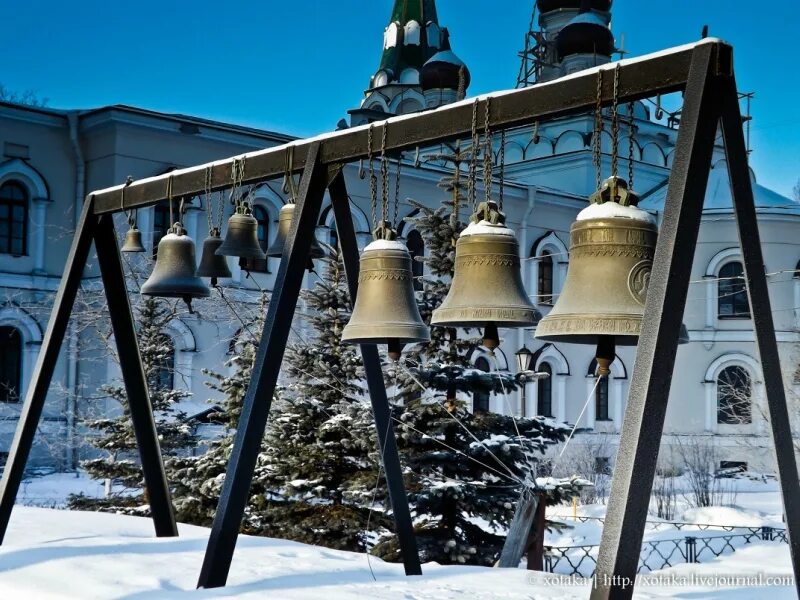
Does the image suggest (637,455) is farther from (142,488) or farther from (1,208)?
(1,208)

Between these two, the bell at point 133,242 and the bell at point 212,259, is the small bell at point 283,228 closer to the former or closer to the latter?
the bell at point 212,259

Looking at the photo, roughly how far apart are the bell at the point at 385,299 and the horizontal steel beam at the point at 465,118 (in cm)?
41

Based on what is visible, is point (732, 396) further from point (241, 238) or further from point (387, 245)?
point (387, 245)

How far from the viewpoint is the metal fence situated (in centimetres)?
1119

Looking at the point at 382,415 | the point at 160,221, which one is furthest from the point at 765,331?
the point at 160,221

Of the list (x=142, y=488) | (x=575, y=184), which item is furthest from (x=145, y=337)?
(x=575, y=184)

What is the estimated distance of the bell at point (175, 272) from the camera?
5.90 meters

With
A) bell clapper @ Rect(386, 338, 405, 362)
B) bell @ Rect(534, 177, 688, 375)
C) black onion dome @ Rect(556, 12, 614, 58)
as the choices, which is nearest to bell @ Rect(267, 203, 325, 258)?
bell clapper @ Rect(386, 338, 405, 362)

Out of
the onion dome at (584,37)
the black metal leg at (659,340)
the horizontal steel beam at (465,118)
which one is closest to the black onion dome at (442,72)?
the onion dome at (584,37)

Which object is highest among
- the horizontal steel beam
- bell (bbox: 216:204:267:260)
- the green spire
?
the green spire

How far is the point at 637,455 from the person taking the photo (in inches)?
126

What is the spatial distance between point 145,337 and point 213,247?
24.4ft

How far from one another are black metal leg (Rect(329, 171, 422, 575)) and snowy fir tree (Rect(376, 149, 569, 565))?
2920 mm

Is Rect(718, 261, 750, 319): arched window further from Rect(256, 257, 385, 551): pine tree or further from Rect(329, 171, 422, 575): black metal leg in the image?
Rect(329, 171, 422, 575): black metal leg
